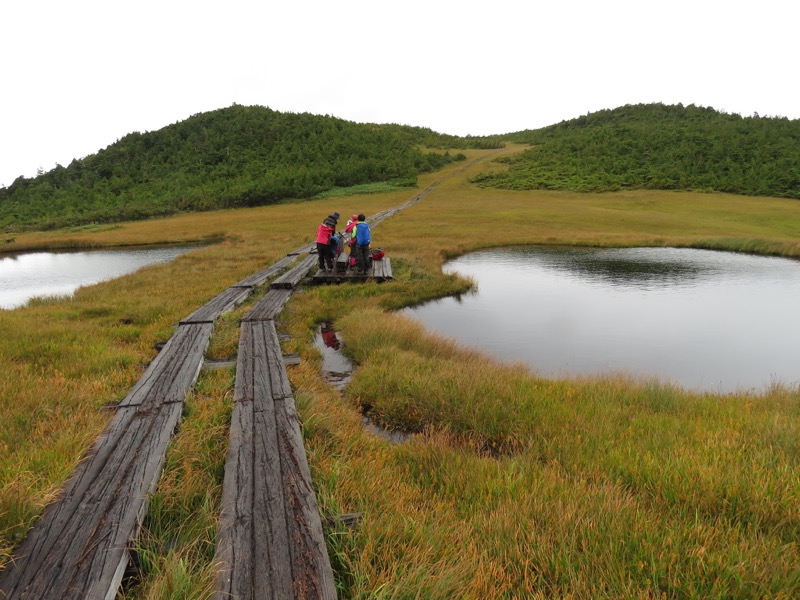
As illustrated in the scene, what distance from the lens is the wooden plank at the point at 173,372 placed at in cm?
533

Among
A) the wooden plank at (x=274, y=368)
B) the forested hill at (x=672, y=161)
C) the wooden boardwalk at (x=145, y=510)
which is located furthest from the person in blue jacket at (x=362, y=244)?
the forested hill at (x=672, y=161)

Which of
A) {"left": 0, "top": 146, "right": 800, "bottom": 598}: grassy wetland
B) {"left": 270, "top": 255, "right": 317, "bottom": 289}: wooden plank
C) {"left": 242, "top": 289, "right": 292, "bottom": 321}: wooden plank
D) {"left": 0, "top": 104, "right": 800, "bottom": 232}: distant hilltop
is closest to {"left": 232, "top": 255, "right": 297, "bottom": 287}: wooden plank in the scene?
{"left": 270, "top": 255, "right": 317, "bottom": 289}: wooden plank

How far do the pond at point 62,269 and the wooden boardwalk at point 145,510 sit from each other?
45.1 ft

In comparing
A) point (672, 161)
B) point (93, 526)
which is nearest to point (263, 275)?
point (93, 526)

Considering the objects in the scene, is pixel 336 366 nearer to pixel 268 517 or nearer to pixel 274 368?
pixel 274 368

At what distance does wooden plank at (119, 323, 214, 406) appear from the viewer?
5.33 metres

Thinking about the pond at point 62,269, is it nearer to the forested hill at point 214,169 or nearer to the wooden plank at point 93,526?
the wooden plank at point 93,526

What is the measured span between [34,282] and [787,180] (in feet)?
245

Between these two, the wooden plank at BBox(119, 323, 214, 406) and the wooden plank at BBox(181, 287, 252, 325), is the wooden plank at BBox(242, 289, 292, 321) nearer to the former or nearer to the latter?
the wooden plank at BBox(181, 287, 252, 325)

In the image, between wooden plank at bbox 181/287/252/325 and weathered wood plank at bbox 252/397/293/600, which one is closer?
weathered wood plank at bbox 252/397/293/600

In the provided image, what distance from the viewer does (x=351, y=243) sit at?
16062mm

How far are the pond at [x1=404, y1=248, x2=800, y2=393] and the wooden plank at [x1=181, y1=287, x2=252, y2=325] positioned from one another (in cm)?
504

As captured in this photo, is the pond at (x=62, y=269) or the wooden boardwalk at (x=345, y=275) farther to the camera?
the pond at (x=62, y=269)

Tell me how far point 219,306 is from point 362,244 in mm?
6134
